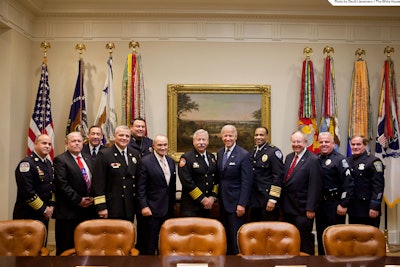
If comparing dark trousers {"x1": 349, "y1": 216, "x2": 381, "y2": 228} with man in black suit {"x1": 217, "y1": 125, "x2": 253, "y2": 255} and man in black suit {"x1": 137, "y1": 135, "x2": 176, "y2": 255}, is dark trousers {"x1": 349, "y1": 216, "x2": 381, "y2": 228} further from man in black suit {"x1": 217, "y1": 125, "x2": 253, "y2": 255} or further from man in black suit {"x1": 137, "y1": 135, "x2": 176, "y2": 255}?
man in black suit {"x1": 137, "y1": 135, "x2": 176, "y2": 255}

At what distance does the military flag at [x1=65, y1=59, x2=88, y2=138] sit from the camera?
6.30m


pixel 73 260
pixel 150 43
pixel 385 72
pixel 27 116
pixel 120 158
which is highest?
pixel 150 43

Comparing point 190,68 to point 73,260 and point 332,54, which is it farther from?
point 73,260

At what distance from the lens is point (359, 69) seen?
6516 mm

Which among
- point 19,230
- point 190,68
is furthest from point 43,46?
point 19,230

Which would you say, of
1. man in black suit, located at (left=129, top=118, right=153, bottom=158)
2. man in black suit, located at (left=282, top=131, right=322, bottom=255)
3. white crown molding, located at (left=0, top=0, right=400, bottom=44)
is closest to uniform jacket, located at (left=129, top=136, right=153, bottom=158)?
man in black suit, located at (left=129, top=118, right=153, bottom=158)

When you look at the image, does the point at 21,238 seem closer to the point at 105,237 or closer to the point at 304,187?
the point at 105,237

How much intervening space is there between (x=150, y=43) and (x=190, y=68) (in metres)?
0.73

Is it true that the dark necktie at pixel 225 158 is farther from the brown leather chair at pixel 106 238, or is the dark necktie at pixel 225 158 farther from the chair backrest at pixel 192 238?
the brown leather chair at pixel 106 238

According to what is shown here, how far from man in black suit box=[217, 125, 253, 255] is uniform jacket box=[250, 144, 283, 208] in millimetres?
267

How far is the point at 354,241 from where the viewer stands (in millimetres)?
3289

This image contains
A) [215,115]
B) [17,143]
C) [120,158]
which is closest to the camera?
[120,158]

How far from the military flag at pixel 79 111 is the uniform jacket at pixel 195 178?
2.23 metres

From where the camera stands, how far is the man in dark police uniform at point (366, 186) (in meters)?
4.68
